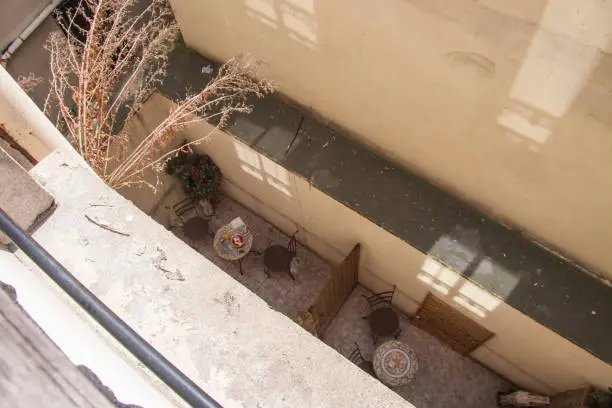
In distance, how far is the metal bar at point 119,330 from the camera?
1.40 metres

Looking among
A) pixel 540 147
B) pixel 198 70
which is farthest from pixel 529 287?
pixel 198 70

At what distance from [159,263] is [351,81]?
9.91 ft

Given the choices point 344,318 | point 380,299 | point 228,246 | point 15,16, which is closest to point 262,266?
point 228,246

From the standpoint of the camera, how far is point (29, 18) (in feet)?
19.7

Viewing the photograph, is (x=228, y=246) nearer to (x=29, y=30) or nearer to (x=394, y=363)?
(x=394, y=363)

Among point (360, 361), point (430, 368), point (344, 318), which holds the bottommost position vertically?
point (360, 361)

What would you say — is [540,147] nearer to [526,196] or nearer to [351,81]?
[526,196]

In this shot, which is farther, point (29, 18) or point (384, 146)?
point (29, 18)

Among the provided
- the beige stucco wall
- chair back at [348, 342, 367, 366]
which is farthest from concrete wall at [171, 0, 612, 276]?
chair back at [348, 342, 367, 366]

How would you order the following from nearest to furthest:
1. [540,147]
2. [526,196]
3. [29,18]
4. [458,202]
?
1. [540,147]
2. [526,196]
3. [458,202]
4. [29,18]

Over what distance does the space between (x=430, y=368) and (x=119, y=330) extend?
5723mm

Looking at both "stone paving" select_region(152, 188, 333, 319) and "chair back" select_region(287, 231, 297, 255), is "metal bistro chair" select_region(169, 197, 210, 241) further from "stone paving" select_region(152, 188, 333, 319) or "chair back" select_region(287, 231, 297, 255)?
"chair back" select_region(287, 231, 297, 255)

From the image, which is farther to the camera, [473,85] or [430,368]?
[430,368]

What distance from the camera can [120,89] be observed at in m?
6.00
